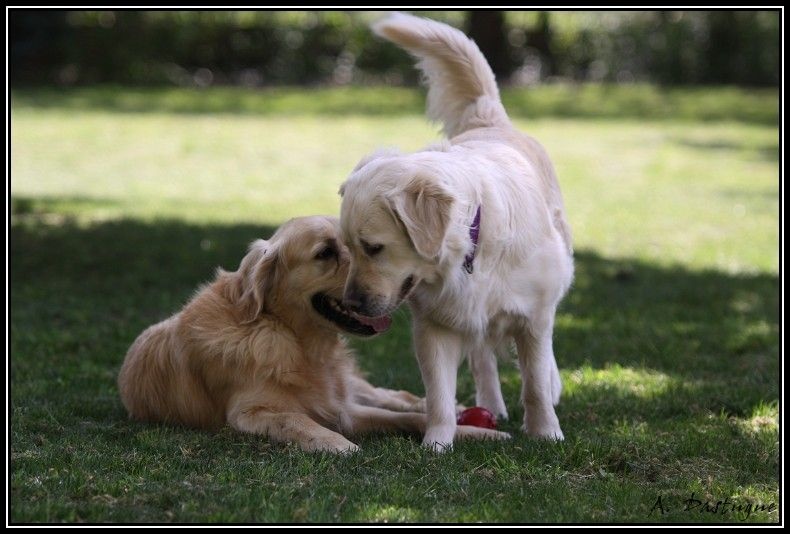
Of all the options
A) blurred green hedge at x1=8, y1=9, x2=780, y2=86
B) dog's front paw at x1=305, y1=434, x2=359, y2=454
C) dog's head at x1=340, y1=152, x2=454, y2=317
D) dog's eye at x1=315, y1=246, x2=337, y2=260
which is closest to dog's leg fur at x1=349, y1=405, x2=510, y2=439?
dog's front paw at x1=305, y1=434, x2=359, y2=454

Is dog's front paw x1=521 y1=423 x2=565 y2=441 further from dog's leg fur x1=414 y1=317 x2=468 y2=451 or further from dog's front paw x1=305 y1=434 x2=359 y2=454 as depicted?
dog's front paw x1=305 y1=434 x2=359 y2=454

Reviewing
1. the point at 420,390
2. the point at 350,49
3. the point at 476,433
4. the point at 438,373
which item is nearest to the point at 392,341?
the point at 420,390

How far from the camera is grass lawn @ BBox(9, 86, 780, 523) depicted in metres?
4.16

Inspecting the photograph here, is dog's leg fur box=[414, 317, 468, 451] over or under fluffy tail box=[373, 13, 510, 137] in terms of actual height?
under

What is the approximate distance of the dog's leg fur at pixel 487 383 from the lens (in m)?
5.71

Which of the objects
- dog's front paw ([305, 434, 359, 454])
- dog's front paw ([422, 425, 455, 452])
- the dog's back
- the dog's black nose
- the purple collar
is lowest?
dog's front paw ([422, 425, 455, 452])

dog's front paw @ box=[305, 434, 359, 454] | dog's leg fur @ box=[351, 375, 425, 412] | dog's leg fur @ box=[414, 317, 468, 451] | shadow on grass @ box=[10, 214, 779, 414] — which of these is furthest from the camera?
shadow on grass @ box=[10, 214, 779, 414]

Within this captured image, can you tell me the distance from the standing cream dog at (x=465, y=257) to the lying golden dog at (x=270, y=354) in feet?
1.03

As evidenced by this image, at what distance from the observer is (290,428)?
499 centimetres

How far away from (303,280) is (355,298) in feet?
2.31

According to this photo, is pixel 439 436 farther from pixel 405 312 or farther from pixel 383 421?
pixel 405 312

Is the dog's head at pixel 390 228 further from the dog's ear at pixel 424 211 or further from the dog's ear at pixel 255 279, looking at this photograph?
the dog's ear at pixel 255 279

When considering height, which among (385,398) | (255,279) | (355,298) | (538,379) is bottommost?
(385,398)

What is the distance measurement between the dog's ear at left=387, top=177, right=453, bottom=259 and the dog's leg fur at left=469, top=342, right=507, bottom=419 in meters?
1.38
